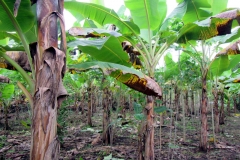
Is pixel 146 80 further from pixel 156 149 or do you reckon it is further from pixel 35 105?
pixel 156 149

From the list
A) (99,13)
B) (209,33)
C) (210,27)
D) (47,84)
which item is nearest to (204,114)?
(209,33)

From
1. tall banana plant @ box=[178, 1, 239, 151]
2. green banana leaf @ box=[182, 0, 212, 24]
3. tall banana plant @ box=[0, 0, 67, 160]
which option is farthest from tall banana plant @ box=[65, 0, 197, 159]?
tall banana plant @ box=[0, 0, 67, 160]

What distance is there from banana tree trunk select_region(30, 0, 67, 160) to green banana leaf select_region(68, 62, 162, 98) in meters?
0.79

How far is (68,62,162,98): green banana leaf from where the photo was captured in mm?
2623

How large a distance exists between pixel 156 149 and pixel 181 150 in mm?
706

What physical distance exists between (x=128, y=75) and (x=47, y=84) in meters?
1.31

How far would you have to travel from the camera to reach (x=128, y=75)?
2.80 metres

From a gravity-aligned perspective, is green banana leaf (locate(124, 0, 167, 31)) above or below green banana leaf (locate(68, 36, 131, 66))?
above

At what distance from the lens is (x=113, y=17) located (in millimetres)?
3621

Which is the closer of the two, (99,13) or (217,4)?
(99,13)

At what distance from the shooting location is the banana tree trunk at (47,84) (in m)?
1.66

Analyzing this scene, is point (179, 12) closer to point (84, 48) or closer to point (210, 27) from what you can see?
point (210, 27)

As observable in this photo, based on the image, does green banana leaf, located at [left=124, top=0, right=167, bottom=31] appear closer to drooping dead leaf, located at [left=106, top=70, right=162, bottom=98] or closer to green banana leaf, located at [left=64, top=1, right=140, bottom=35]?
green banana leaf, located at [left=64, top=1, right=140, bottom=35]

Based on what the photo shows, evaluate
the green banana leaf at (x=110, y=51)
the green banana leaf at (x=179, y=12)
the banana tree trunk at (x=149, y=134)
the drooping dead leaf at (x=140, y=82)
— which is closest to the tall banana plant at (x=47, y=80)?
the drooping dead leaf at (x=140, y=82)
